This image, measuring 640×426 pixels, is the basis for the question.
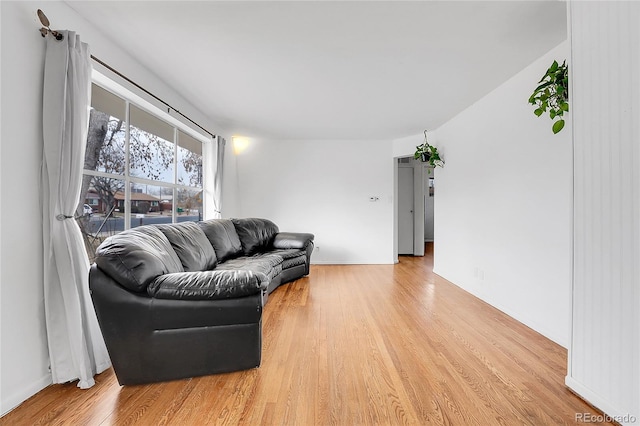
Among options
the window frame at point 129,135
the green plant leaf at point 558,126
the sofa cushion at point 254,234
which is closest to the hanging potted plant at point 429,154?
the green plant leaf at point 558,126

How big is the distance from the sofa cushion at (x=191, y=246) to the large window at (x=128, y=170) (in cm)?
45

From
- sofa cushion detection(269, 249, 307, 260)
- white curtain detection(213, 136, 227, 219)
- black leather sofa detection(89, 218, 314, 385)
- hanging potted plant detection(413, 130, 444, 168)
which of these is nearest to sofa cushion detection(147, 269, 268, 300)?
black leather sofa detection(89, 218, 314, 385)

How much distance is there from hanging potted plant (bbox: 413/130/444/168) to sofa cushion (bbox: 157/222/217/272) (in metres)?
3.47

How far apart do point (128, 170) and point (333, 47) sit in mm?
2191

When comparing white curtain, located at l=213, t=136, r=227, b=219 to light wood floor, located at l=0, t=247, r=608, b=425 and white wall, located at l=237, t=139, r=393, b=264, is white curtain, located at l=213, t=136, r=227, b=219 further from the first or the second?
light wood floor, located at l=0, t=247, r=608, b=425

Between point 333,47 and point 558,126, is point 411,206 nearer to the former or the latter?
point 558,126

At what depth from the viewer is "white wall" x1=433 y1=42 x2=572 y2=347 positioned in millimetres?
2152

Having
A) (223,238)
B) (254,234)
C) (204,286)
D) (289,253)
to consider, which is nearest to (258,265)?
(223,238)

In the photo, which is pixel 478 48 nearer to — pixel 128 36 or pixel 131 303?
pixel 128 36

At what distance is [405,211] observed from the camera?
20.3ft

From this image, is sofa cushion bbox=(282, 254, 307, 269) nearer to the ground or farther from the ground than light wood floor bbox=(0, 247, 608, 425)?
farther from the ground

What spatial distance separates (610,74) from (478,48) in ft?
A: 3.41

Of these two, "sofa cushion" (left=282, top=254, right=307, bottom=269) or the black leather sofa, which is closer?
the black leather sofa

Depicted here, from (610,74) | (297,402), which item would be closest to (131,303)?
(297,402)
